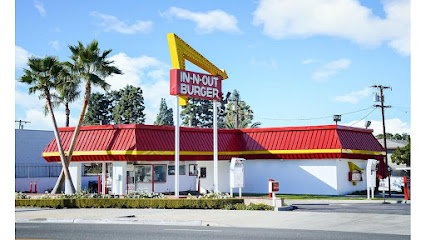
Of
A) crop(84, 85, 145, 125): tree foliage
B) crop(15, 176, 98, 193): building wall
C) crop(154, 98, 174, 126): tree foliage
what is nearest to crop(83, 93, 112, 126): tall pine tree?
crop(84, 85, 145, 125): tree foliage

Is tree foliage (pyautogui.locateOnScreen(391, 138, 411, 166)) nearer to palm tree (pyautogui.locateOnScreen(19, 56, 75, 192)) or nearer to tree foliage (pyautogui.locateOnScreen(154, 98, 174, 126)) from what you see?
palm tree (pyautogui.locateOnScreen(19, 56, 75, 192))

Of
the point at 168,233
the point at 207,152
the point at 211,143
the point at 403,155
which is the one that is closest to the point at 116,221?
the point at 168,233

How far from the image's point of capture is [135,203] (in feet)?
85.0

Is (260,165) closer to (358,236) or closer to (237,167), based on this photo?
(237,167)

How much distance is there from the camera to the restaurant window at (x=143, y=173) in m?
35.7

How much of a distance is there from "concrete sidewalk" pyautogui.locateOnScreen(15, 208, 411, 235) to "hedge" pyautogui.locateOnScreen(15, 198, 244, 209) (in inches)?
69.9

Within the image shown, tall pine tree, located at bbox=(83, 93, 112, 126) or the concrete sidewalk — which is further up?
tall pine tree, located at bbox=(83, 93, 112, 126)

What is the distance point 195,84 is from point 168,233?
592 inches

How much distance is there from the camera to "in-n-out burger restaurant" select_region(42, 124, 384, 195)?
34.8 meters

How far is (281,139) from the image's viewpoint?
3791 centimetres

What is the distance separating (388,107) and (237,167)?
101 feet
